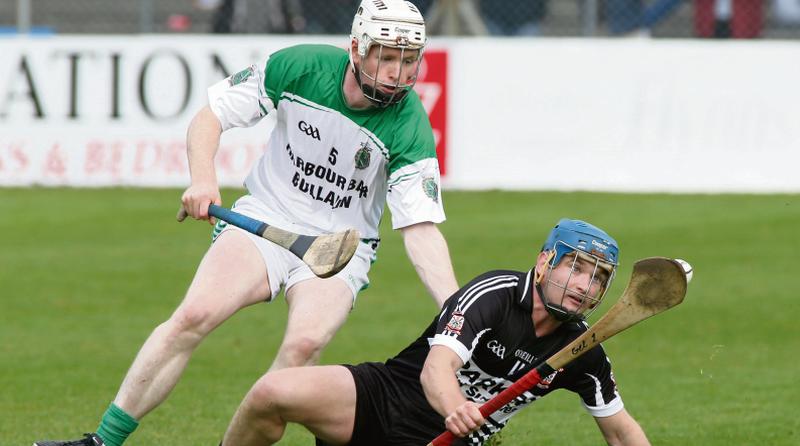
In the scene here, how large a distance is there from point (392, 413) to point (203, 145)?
144cm

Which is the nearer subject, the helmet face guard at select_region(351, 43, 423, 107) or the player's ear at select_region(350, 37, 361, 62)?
the helmet face guard at select_region(351, 43, 423, 107)

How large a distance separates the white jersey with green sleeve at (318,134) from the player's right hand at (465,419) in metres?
1.59


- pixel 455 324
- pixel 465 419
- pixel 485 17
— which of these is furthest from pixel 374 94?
pixel 485 17

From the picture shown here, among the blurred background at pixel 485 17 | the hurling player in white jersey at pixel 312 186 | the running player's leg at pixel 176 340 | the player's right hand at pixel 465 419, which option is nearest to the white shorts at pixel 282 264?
the hurling player in white jersey at pixel 312 186

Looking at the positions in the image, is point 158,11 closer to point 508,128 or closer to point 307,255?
point 508,128

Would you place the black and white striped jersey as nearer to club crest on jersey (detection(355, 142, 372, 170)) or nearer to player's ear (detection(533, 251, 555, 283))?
player's ear (detection(533, 251, 555, 283))

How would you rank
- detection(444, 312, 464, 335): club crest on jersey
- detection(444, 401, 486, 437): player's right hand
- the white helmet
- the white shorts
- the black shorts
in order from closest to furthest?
detection(444, 401, 486, 437): player's right hand → detection(444, 312, 464, 335): club crest on jersey → the black shorts → the white helmet → the white shorts

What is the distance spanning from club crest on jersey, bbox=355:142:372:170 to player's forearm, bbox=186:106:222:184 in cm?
64

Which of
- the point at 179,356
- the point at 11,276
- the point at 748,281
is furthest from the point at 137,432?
the point at 748,281

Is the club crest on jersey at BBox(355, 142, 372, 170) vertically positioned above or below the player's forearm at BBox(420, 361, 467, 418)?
above

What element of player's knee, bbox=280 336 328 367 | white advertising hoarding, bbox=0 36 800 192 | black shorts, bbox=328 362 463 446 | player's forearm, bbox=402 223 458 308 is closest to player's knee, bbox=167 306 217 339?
player's knee, bbox=280 336 328 367

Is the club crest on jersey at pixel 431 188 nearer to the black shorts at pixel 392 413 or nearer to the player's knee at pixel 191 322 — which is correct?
the black shorts at pixel 392 413

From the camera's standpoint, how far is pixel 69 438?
7.36 meters

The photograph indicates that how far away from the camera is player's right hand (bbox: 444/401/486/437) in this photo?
5543 millimetres
